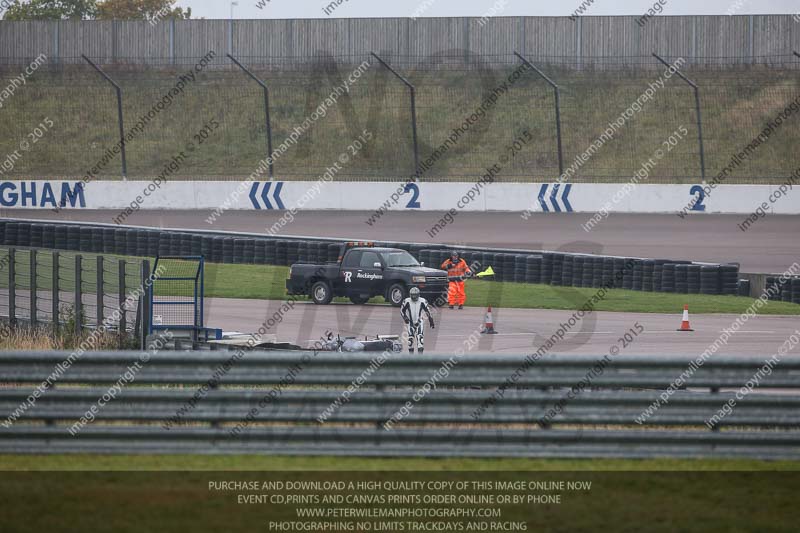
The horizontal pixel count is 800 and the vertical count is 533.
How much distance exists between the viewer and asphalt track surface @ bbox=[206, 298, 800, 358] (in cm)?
1808

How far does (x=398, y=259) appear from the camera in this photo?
24344 millimetres

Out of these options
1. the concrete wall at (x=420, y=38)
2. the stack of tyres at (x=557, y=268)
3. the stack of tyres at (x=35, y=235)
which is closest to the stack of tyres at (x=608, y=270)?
the stack of tyres at (x=557, y=268)

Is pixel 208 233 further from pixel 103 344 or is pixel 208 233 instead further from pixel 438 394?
pixel 438 394

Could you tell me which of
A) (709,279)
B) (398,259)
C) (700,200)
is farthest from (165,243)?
(700,200)

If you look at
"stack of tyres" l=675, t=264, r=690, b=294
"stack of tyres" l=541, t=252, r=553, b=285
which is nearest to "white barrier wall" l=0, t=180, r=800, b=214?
"stack of tyres" l=541, t=252, r=553, b=285

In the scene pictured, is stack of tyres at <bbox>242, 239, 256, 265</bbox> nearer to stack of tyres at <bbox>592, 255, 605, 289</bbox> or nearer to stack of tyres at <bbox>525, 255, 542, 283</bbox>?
stack of tyres at <bbox>525, 255, 542, 283</bbox>

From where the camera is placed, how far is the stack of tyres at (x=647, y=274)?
2589 cm

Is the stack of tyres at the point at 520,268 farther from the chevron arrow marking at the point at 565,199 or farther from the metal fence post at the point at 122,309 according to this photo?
the metal fence post at the point at 122,309

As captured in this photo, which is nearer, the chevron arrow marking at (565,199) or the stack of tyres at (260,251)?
the stack of tyres at (260,251)

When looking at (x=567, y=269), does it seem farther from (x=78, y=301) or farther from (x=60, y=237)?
(x=60, y=237)

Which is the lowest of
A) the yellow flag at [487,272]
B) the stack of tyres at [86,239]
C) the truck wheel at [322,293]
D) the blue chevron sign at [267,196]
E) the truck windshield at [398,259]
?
the truck wheel at [322,293]

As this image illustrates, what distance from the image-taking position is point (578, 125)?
164 ft

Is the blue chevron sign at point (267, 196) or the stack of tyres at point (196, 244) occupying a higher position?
the blue chevron sign at point (267, 196)

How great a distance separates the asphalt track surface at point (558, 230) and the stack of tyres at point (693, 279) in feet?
8.90
